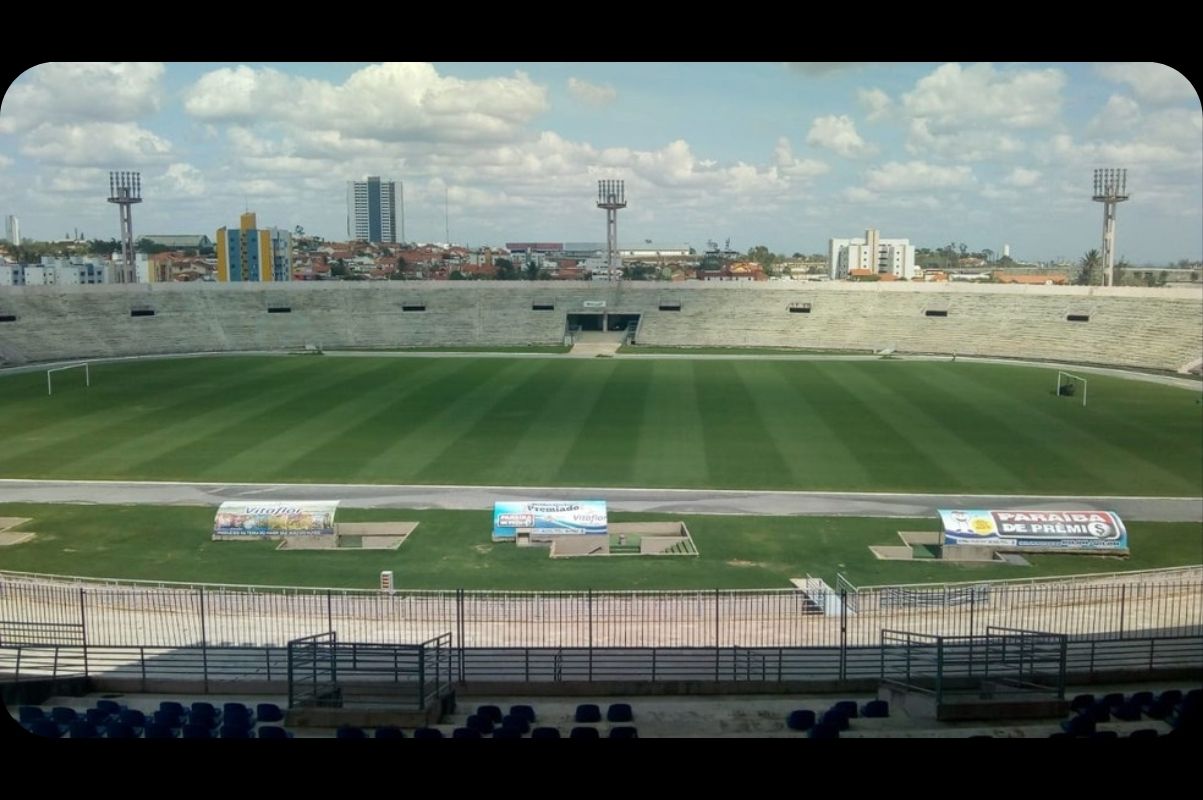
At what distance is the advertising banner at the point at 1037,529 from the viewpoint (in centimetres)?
1864

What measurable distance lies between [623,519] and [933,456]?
9.56 m

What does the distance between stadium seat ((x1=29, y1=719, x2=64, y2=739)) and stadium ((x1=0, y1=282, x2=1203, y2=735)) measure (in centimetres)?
187

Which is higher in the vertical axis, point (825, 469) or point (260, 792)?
point (260, 792)

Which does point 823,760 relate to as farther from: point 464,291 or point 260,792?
point 464,291

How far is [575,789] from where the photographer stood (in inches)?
225

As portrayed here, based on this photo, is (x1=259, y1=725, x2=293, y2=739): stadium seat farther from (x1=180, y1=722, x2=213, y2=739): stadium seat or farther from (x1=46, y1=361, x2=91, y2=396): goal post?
(x1=46, y1=361, x2=91, y2=396): goal post

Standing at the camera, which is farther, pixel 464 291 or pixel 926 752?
pixel 464 291

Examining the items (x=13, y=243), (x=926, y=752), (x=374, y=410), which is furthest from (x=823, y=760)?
(x=13, y=243)

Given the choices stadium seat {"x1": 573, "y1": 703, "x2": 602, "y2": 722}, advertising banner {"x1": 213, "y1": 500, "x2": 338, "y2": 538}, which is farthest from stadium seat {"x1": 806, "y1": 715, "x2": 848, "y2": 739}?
advertising banner {"x1": 213, "y1": 500, "x2": 338, "y2": 538}

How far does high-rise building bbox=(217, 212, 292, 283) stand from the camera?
378 ft

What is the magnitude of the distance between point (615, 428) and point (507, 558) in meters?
11.7

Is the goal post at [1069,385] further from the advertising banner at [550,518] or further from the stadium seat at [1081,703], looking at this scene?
the stadium seat at [1081,703]

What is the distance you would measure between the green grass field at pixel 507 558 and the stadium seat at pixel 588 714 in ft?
25.1

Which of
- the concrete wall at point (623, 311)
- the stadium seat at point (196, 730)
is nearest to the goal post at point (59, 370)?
the concrete wall at point (623, 311)
